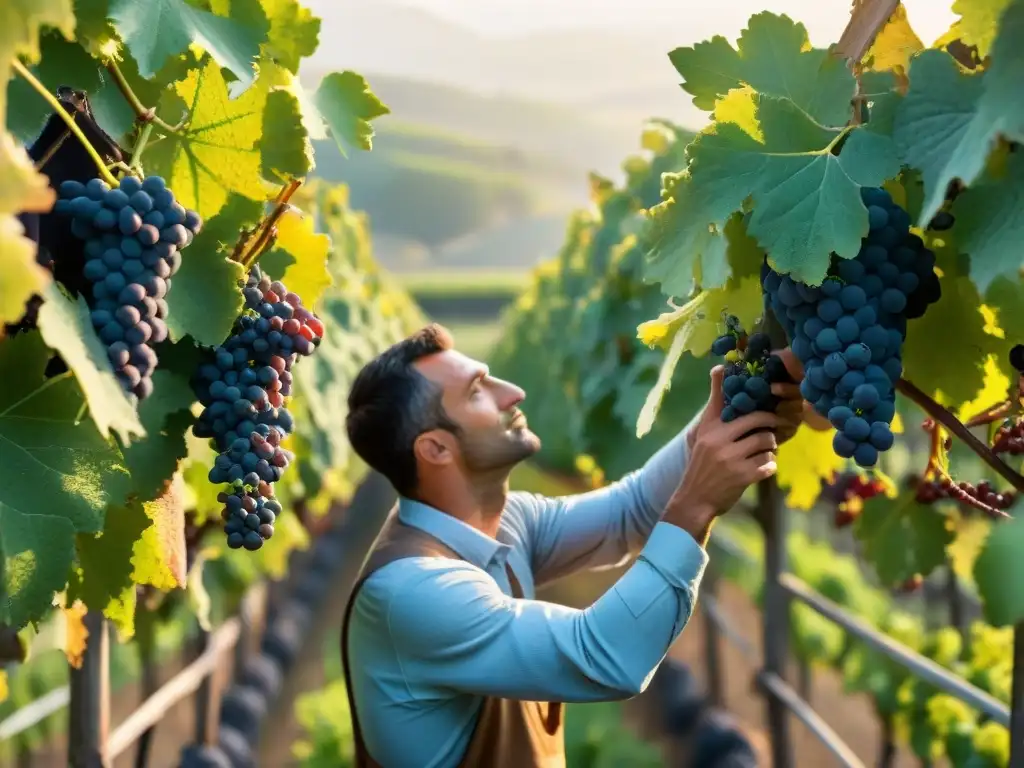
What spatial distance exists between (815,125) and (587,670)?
1.00m

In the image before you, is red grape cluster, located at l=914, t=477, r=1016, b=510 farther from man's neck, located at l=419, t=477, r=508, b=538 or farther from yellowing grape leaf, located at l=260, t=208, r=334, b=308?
yellowing grape leaf, located at l=260, t=208, r=334, b=308

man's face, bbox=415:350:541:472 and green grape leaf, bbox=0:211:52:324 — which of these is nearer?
green grape leaf, bbox=0:211:52:324

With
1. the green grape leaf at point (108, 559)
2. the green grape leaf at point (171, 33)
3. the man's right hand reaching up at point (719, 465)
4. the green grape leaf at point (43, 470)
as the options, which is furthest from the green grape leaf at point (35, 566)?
the man's right hand reaching up at point (719, 465)

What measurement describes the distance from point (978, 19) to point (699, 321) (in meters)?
0.64

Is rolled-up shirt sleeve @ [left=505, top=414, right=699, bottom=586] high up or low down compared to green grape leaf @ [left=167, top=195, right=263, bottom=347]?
down

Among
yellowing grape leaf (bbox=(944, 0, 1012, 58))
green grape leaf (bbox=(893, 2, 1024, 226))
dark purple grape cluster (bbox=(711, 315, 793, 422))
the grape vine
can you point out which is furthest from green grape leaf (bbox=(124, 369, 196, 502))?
yellowing grape leaf (bbox=(944, 0, 1012, 58))

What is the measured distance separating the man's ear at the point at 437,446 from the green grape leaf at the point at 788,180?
3.22 feet

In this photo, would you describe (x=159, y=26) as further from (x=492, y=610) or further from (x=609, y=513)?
(x=609, y=513)

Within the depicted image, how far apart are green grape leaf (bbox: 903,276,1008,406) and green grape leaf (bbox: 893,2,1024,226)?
13.9 inches

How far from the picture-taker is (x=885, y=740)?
17.6 ft

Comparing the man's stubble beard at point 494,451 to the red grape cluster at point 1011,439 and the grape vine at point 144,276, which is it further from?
the red grape cluster at point 1011,439

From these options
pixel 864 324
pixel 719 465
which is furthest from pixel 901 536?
pixel 864 324

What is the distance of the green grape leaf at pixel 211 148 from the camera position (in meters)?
1.64

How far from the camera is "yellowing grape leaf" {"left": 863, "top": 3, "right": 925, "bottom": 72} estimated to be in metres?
1.72
